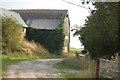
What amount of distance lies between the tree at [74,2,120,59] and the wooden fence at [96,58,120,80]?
48.6 inches

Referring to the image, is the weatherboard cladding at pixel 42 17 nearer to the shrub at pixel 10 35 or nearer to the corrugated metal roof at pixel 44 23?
the corrugated metal roof at pixel 44 23

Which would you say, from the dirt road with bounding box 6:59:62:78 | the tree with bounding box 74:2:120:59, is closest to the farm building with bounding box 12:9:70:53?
the dirt road with bounding box 6:59:62:78

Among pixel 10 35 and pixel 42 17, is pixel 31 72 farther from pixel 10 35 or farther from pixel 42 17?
pixel 42 17

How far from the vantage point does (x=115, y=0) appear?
14711 mm

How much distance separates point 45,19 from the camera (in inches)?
2012

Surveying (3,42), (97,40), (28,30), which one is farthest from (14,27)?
(97,40)

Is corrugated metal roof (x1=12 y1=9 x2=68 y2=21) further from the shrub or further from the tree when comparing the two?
the tree

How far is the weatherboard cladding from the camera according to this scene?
4866cm

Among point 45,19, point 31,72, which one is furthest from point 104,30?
point 45,19

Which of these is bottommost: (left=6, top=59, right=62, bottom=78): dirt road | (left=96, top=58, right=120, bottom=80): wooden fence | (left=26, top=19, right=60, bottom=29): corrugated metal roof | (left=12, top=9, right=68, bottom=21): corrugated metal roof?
(left=6, top=59, right=62, bottom=78): dirt road

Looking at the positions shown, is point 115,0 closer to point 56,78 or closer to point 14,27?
point 56,78

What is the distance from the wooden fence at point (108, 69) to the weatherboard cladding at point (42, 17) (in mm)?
32640

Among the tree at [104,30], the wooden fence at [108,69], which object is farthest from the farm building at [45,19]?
the wooden fence at [108,69]

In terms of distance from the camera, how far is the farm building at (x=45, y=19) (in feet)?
159
